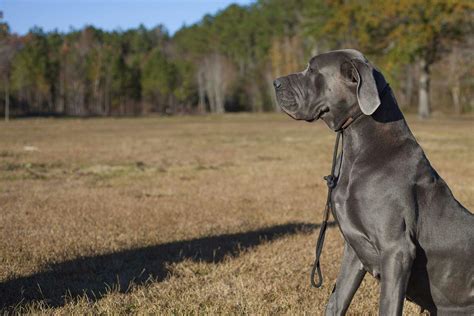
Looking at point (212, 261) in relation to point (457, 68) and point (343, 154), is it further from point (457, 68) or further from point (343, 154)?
point (457, 68)

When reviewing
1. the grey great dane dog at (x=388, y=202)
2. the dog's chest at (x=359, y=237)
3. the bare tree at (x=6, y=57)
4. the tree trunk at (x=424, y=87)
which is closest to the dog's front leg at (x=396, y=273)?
the grey great dane dog at (x=388, y=202)

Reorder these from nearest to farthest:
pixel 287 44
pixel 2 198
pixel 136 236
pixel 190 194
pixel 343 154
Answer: pixel 343 154
pixel 136 236
pixel 2 198
pixel 190 194
pixel 287 44

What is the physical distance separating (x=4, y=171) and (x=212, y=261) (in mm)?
9435

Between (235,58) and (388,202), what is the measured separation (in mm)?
99975

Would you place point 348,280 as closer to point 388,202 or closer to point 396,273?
point 396,273

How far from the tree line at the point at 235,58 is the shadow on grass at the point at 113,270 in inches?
1520

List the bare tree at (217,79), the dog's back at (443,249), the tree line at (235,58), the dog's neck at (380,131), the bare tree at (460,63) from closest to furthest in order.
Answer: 1. the dog's back at (443,249)
2. the dog's neck at (380,131)
3. the tree line at (235,58)
4. the bare tree at (460,63)
5. the bare tree at (217,79)

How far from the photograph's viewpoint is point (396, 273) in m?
3.28

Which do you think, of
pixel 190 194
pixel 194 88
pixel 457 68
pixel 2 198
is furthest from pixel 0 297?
pixel 194 88

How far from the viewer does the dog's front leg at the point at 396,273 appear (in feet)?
10.8

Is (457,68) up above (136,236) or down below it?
above

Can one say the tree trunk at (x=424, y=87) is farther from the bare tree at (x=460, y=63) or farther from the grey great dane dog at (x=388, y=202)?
the grey great dane dog at (x=388, y=202)

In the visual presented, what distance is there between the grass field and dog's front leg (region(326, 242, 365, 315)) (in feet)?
2.61

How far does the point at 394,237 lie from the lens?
130 inches
